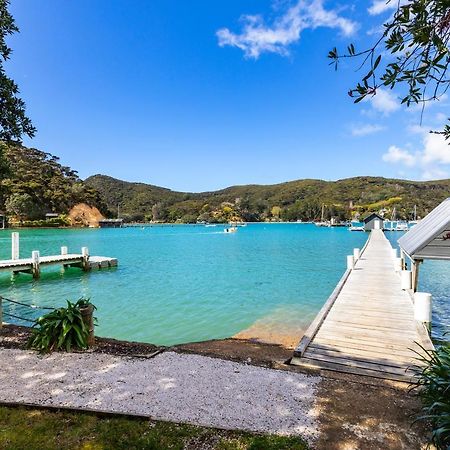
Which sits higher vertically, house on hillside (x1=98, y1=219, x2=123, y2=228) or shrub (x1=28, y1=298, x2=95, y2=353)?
house on hillside (x1=98, y1=219, x2=123, y2=228)

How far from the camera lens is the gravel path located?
3928mm

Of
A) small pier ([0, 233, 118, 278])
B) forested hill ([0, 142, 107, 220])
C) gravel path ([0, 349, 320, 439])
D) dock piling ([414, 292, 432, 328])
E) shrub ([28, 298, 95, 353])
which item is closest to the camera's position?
gravel path ([0, 349, 320, 439])

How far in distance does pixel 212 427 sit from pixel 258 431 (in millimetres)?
514

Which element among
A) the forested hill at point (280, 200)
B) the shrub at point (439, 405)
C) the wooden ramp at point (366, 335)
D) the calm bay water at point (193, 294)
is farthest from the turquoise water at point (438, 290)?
the forested hill at point (280, 200)

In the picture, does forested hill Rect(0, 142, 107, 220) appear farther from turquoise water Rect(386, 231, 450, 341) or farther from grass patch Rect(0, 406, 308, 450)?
grass patch Rect(0, 406, 308, 450)

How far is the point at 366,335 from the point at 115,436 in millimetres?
5761

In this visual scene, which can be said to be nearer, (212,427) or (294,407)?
(212,427)

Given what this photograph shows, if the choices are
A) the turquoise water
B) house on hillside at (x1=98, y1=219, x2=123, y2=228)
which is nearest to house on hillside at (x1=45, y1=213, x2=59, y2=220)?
house on hillside at (x1=98, y1=219, x2=123, y2=228)

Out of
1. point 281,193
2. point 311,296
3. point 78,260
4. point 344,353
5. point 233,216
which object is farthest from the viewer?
point 281,193

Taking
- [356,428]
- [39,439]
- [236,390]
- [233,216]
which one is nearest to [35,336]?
[39,439]

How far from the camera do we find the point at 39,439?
3.49 metres

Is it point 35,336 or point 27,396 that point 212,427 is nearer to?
point 27,396

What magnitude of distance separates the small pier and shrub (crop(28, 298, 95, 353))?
1535 centimetres

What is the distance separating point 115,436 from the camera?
352cm
